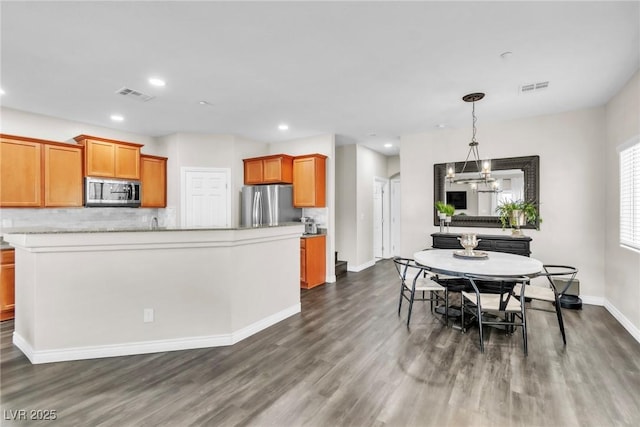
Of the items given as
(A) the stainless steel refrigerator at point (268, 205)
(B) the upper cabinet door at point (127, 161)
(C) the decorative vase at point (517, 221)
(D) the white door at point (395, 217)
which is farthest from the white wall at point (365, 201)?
(B) the upper cabinet door at point (127, 161)

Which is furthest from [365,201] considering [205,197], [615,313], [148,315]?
[148,315]

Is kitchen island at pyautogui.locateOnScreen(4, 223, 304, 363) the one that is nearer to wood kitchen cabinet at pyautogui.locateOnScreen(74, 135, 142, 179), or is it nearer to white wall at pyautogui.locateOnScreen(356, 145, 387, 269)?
wood kitchen cabinet at pyautogui.locateOnScreen(74, 135, 142, 179)

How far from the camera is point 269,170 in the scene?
18.5 feet

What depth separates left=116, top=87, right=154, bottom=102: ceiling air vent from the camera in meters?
3.49

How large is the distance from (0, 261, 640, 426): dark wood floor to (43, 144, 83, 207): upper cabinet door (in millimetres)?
1814

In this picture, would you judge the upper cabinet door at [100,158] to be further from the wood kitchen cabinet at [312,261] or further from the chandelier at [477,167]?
the chandelier at [477,167]

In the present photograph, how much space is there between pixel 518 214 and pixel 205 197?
520 cm

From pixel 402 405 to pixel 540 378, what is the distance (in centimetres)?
119

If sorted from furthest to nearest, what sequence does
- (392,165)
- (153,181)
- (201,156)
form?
(392,165), (201,156), (153,181)

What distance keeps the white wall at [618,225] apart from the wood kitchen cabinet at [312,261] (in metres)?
3.93

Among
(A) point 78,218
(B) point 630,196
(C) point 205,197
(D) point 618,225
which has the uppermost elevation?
(C) point 205,197

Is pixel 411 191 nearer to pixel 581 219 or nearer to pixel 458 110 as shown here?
pixel 458 110

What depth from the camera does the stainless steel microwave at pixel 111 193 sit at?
15.0 ft

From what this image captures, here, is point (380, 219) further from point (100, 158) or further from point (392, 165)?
point (100, 158)
